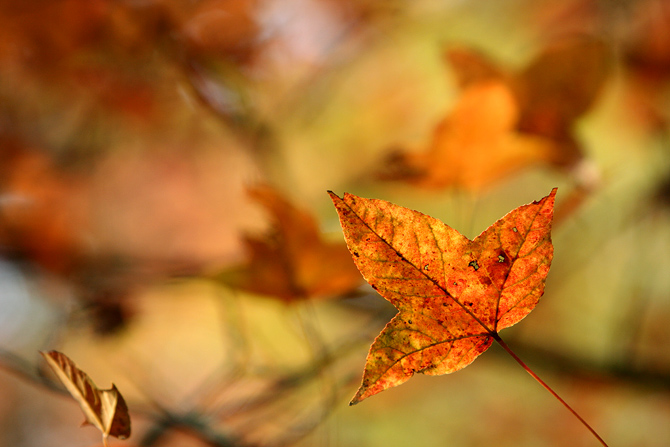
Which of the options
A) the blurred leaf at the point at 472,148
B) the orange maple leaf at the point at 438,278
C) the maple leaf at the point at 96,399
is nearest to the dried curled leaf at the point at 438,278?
the orange maple leaf at the point at 438,278

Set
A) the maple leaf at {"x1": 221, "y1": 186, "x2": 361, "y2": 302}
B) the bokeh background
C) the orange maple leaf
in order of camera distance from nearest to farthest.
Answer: the orange maple leaf, the maple leaf at {"x1": 221, "y1": 186, "x2": 361, "y2": 302}, the bokeh background

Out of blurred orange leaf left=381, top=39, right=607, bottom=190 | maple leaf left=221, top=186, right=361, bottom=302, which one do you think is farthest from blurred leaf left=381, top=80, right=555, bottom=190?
maple leaf left=221, top=186, right=361, bottom=302

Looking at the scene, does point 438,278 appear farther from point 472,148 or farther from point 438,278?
point 472,148

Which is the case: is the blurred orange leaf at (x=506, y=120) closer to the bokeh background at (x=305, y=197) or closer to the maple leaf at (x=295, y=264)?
the bokeh background at (x=305, y=197)

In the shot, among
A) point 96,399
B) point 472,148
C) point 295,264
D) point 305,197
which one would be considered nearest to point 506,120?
point 472,148

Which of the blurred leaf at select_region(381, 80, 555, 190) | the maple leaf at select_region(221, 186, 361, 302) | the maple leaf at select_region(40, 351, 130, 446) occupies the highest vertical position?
the blurred leaf at select_region(381, 80, 555, 190)

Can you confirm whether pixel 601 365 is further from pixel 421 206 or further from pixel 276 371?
pixel 276 371

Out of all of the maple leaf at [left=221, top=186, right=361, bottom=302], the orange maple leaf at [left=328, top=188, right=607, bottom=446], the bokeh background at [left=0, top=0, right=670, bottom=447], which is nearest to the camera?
the orange maple leaf at [left=328, top=188, right=607, bottom=446]

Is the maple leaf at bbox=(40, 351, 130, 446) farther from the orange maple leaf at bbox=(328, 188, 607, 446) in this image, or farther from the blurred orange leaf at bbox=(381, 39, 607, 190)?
the blurred orange leaf at bbox=(381, 39, 607, 190)
